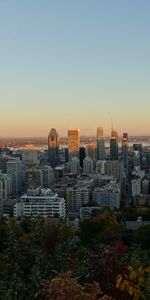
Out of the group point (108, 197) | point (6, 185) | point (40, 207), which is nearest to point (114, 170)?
point (6, 185)

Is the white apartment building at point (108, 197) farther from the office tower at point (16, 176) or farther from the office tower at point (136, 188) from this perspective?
the office tower at point (16, 176)

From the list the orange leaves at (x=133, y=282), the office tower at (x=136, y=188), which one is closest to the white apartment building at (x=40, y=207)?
the office tower at (x=136, y=188)

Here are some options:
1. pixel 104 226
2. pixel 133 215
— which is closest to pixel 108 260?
pixel 104 226

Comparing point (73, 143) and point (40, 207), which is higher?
point (73, 143)

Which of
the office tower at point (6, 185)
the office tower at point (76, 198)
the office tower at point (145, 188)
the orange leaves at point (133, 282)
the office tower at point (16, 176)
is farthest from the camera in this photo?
the office tower at point (16, 176)

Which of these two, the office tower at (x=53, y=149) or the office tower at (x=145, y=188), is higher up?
the office tower at (x=53, y=149)

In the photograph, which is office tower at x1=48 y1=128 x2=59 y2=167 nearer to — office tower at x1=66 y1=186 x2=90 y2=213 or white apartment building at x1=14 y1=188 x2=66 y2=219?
office tower at x1=66 y1=186 x2=90 y2=213

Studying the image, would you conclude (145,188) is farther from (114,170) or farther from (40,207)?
(40,207)

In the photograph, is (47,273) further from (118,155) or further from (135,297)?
(118,155)

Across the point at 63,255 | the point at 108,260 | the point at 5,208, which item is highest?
the point at 108,260
